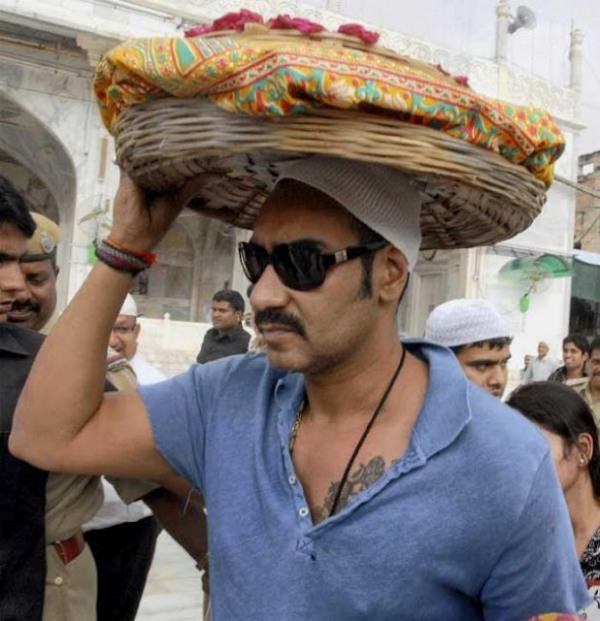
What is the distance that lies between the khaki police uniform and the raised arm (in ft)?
0.61

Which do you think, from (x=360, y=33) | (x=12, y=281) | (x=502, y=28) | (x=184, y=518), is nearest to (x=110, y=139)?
(x=502, y=28)

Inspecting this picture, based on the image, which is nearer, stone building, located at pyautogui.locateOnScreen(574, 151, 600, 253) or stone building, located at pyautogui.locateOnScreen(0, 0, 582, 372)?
stone building, located at pyautogui.locateOnScreen(0, 0, 582, 372)

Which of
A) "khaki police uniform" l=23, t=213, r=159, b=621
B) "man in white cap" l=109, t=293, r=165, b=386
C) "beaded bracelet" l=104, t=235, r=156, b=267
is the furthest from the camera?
"man in white cap" l=109, t=293, r=165, b=386

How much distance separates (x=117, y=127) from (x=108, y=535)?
4.95 feet

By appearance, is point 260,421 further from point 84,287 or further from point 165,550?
point 165,550

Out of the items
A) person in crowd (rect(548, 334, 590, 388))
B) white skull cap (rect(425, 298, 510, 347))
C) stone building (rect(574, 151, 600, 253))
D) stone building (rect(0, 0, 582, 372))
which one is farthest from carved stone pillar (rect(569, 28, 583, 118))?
white skull cap (rect(425, 298, 510, 347))

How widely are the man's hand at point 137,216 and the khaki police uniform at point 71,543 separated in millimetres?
555

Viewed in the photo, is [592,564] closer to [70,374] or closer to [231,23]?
[70,374]

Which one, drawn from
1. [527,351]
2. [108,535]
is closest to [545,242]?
[527,351]

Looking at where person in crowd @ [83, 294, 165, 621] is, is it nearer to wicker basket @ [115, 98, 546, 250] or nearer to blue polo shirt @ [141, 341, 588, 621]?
wicker basket @ [115, 98, 546, 250]

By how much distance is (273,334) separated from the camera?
141 centimetres

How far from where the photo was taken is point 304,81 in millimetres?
1146

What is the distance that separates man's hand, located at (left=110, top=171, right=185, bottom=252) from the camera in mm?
1602

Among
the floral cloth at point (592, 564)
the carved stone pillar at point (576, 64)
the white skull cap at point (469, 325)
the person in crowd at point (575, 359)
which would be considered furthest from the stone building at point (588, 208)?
the floral cloth at point (592, 564)
